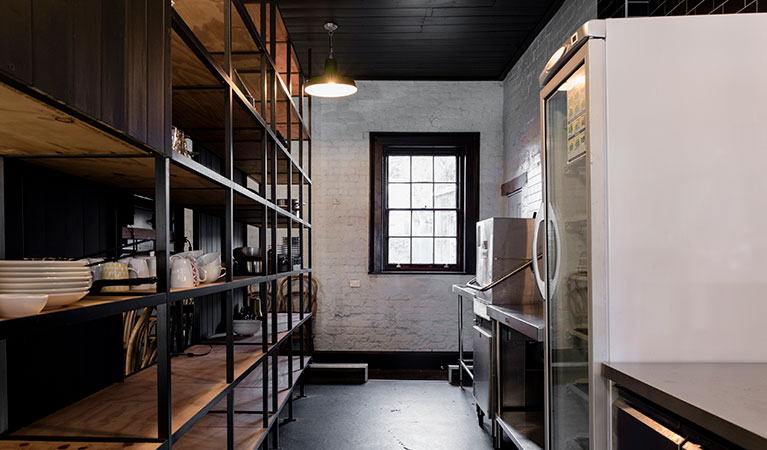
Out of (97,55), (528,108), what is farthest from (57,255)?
(528,108)

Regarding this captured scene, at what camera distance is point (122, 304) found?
1.07 metres

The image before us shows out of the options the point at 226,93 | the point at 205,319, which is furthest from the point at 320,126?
the point at 226,93

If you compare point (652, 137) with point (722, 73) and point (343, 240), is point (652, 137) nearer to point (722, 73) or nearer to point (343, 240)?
point (722, 73)

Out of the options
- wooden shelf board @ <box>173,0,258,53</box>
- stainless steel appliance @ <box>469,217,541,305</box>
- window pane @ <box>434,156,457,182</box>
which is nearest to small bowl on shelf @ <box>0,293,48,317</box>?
wooden shelf board @ <box>173,0,258,53</box>

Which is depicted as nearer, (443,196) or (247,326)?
(247,326)

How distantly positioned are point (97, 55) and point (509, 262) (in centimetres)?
304

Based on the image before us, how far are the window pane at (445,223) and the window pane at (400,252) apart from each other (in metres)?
0.36

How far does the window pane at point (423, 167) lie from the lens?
559cm

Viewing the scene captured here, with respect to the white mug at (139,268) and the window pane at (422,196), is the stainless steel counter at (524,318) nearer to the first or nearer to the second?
the white mug at (139,268)

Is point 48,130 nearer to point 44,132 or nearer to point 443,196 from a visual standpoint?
point 44,132

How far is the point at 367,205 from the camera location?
5.48 m

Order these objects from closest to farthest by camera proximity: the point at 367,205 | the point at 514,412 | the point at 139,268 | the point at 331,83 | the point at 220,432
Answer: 1. the point at 139,268
2. the point at 220,432
3. the point at 514,412
4. the point at 331,83
5. the point at 367,205

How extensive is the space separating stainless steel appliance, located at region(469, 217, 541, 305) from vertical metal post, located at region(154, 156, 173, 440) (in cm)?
248

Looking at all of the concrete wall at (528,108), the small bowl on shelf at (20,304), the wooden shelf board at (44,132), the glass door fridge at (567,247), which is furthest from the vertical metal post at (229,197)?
the concrete wall at (528,108)
